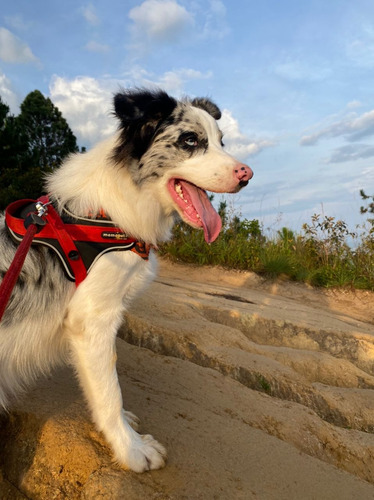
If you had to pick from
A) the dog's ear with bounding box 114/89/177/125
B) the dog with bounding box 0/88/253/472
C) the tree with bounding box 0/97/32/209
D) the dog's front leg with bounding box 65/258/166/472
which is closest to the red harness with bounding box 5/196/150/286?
the dog with bounding box 0/88/253/472

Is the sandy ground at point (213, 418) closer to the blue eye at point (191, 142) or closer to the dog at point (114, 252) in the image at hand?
the dog at point (114, 252)

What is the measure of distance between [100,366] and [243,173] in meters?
1.40

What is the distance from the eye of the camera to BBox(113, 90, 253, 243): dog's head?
2.43m

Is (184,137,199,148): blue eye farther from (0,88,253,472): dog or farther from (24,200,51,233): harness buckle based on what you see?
(24,200,51,233): harness buckle

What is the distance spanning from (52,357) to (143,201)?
1.11m

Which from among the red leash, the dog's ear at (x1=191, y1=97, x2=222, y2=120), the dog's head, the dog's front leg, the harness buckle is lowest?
the dog's front leg

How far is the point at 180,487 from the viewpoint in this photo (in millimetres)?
1979

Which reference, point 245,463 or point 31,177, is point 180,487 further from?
point 31,177

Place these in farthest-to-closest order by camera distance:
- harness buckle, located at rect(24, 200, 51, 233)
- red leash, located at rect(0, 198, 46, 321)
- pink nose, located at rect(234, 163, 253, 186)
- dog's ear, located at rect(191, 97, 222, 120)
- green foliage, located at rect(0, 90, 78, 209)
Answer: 1. green foliage, located at rect(0, 90, 78, 209)
2. dog's ear, located at rect(191, 97, 222, 120)
3. pink nose, located at rect(234, 163, 253, 186)
4. harness buckle, located at rect(24, 200, 51, 233)
5. red leash, located at rect(0, 198, 46, 321)

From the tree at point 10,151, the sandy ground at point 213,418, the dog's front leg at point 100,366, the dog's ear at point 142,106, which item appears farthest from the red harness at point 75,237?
the tree at point 10,151

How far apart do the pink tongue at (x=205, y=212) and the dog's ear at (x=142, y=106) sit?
471mm

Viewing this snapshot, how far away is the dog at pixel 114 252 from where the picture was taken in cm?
217

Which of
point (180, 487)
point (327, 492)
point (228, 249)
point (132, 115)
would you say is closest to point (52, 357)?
point (180, 487)

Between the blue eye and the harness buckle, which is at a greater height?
the blue eye
